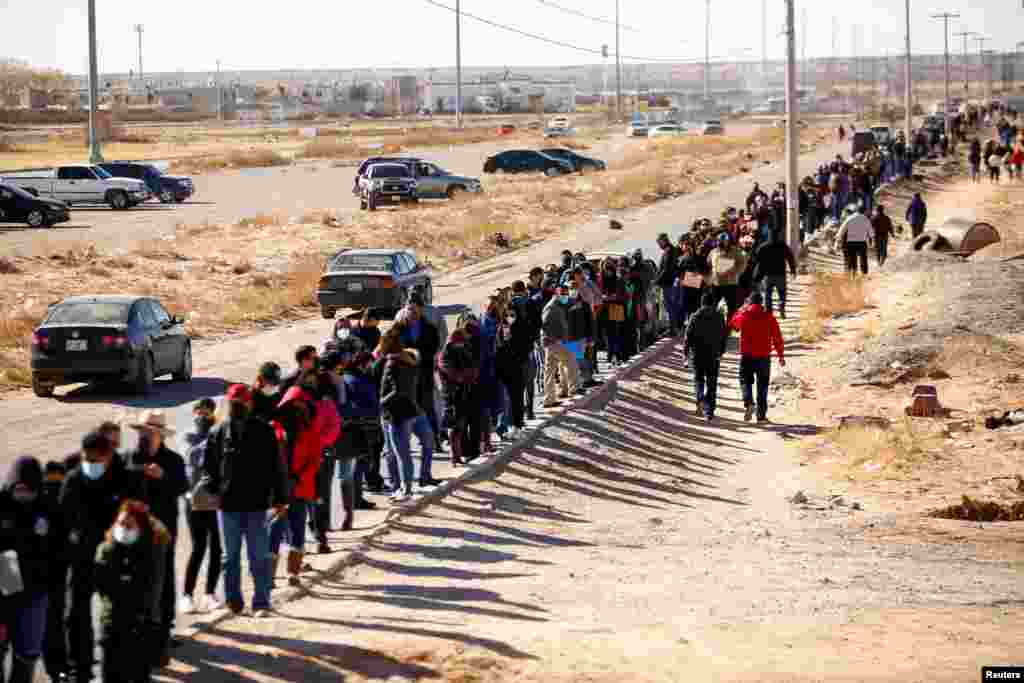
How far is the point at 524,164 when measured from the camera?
7356cm

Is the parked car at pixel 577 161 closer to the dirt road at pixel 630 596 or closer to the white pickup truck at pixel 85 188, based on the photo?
the white pickup truck at pixel 85 188

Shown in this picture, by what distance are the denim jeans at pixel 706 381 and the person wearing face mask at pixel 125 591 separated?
12.5 m

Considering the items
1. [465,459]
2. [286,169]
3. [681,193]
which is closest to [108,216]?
[681,193]

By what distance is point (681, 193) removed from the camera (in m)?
67.5

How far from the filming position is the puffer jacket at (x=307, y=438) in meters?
12.2

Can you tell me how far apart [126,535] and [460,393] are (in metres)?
7.43

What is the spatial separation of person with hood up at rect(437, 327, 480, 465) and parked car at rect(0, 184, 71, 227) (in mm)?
35204

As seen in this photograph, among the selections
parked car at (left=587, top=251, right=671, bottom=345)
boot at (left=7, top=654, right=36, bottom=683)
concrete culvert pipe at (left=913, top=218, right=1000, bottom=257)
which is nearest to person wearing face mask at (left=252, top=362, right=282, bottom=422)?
boot at (left=7, top=654, right=36, bottom=683)

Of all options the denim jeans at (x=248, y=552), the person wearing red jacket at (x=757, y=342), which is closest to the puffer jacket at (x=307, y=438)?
the denim jeans at (x=248, y=552)

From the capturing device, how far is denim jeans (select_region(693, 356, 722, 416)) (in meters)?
21.4

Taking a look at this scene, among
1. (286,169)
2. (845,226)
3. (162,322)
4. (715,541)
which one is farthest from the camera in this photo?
(286,169)

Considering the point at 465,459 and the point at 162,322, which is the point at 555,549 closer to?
the point at 465,459

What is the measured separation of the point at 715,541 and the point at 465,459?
2974mm

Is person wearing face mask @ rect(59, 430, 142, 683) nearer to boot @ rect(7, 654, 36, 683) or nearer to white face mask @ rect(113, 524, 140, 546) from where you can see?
white face mask @ rect(113, 524, 140, 546)
